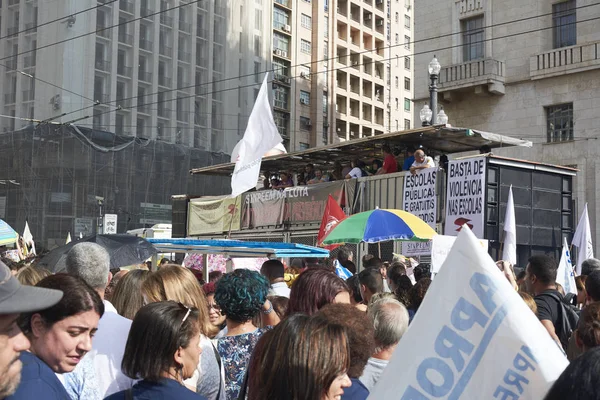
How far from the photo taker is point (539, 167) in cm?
1645

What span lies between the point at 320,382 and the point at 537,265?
396cm

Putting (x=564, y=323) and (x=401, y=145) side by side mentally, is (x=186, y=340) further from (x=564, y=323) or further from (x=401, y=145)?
(x=401, y=145)

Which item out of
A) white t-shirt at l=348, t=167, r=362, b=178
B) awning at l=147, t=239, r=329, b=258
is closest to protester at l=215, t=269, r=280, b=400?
awning at l=147, t=239, r=329, b=258

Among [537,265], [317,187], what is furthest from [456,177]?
[537,265]

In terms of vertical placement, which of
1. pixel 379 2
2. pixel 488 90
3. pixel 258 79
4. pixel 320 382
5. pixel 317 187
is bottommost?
pixel 320 382

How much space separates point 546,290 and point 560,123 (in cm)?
1991

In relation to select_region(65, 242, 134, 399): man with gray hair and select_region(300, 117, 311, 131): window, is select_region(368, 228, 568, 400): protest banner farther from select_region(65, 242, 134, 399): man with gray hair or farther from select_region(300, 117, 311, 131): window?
select_region(300, 117, 311, 131): window

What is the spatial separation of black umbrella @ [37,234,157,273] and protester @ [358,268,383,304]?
2.61 meters

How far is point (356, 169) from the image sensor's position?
18312 mm

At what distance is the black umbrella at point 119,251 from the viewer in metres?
8.49

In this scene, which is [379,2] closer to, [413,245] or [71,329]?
[413,245]

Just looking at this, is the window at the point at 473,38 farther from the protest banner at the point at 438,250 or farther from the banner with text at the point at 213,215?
the protest banner at the point at 438,250

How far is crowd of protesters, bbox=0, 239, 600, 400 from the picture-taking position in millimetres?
2312

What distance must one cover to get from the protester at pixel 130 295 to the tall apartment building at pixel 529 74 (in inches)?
795
